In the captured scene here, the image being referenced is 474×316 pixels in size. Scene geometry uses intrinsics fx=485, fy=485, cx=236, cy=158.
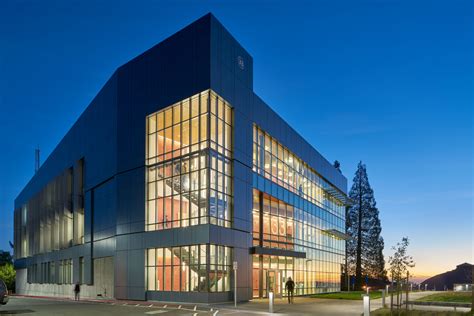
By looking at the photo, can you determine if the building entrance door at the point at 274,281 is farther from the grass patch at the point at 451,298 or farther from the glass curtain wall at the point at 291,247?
the grass patch at the point at 451,298

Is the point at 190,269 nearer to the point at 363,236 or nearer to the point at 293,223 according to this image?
the point at 293,223

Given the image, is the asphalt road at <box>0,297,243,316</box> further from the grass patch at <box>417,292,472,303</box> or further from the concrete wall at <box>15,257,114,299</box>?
the grass patch at <box>417,292,472,303</box>

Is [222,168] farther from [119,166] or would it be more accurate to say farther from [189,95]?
[119,166]

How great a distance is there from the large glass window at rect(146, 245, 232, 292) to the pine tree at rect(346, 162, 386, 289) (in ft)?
167

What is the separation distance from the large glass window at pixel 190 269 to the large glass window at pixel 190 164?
1806mm

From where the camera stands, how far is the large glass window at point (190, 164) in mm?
31750

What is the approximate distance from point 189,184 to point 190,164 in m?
1.35

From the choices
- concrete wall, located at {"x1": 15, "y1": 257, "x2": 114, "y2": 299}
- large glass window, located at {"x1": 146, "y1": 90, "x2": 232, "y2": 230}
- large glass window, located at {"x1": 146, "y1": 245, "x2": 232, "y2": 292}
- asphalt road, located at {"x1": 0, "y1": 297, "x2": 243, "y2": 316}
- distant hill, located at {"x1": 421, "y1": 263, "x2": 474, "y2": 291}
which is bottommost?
distant hill, located at {"x1": 421, "y1": 263, "x2": 474, "y2": 291}

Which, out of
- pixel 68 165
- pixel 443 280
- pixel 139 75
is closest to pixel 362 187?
pixel 443 280

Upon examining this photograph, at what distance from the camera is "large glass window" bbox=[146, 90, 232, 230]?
104 feet

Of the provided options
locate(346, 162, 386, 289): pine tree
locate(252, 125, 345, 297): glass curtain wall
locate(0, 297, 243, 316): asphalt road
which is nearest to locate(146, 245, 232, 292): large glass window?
locate(0, 297, 243, 316): asphalt road

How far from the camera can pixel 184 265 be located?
1243 inches

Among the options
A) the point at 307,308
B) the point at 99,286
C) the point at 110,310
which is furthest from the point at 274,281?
the point at 110,310

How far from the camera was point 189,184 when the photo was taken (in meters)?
32.7
